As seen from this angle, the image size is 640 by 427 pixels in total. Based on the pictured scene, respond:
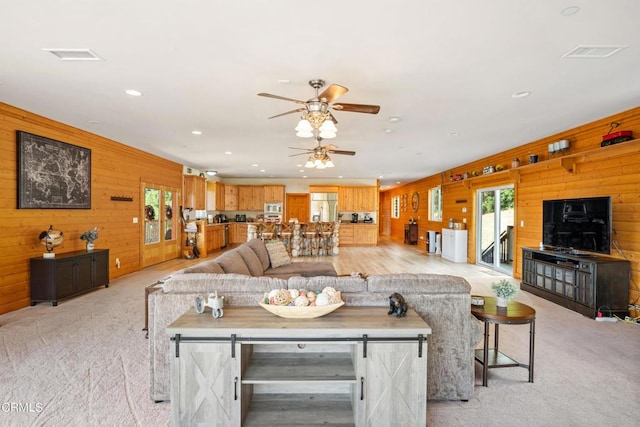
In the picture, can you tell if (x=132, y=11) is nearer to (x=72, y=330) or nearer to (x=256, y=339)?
(x=256, y=339)

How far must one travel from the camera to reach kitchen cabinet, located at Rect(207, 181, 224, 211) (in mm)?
12023

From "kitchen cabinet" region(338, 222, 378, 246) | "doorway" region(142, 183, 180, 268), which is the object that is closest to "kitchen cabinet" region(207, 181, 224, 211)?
"doorway" region(142, 183, 180, 268)

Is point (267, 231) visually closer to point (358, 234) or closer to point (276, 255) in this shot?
point (358, 234)

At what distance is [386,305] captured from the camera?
239 centimetres

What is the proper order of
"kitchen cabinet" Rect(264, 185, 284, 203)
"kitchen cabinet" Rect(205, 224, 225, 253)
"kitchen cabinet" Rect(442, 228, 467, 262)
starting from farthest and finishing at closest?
"kitchen cabinet" Rect(264, 185, 284, 203)
"kitchen cabinet" Rect(205, 224, 225, 253)
"kitchen cabinet" Rect(442, 228, 467, 262)

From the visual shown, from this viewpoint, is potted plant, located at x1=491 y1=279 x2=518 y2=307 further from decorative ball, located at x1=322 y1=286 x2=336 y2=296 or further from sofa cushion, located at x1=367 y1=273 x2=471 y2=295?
decorative ball, located at x1=322 y1=286 x2=336 y2=296

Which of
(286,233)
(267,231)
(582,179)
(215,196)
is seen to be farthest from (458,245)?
(215,196)

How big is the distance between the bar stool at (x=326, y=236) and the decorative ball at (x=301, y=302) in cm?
799

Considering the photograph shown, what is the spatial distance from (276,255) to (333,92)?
3095mm

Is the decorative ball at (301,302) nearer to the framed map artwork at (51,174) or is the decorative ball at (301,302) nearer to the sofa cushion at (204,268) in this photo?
the sofa cushion at (204,268)

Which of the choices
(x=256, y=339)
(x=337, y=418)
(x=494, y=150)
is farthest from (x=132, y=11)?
(x=494, y=150)

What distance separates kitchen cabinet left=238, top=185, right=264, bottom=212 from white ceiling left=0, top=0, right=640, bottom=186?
7733 mm

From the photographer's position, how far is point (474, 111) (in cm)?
445

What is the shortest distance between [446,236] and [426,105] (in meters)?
6.44
